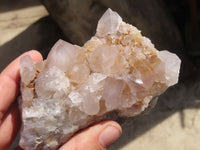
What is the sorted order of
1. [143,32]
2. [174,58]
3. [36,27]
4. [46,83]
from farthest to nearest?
[36,27]
[143,32]
[174,58]
[46,83]

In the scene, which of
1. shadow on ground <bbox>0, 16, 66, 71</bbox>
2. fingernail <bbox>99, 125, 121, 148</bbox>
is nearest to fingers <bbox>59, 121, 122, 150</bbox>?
fingernail <bbox>99, 125, 121, 148</bbox>

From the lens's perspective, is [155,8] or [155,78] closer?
[155,78]

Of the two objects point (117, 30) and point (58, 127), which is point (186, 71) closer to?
point (117, 30)

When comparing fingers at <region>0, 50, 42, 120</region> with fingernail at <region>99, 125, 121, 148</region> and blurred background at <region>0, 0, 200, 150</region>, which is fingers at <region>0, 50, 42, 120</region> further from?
blurred background at <region>0, 0, 200, 150</region>

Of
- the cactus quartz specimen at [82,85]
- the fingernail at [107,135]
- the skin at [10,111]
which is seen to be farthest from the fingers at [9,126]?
the fingernail at [107,135]

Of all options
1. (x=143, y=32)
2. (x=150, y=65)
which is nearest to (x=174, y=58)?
(x=150, y=65)

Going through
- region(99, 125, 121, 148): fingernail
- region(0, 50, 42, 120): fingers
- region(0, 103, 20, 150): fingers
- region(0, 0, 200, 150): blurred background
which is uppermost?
region(0, 50, 42, 120): fingers

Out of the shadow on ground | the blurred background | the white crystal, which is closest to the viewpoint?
the white crystal
